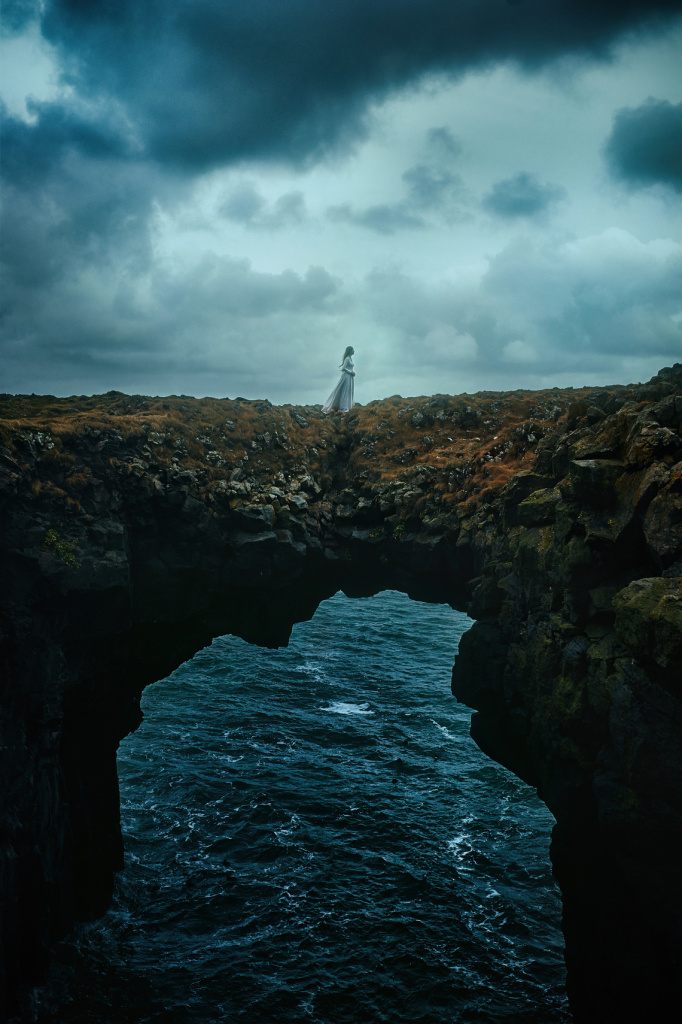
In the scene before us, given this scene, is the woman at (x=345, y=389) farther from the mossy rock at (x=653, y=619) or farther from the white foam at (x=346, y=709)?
the mossy rock at (x=653, y=619)

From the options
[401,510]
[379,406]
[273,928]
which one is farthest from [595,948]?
[379,406]

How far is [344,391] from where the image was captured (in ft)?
147

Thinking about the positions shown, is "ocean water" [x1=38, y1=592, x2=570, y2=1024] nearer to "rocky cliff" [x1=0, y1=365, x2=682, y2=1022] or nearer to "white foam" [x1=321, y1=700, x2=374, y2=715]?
"white foam" [x1=321, y1=700, x2=374, y2=715]

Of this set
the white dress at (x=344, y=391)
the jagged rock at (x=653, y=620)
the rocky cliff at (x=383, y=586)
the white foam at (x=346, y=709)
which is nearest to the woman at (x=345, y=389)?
the white dress at (x=344, y=391)

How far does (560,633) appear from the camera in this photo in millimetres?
19219

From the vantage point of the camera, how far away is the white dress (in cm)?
4462

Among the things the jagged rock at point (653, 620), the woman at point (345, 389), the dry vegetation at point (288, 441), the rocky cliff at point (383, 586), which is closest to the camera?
the jagged rock at point (653, 620)

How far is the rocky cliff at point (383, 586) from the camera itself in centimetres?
1625

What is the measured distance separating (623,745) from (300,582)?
64.6ft

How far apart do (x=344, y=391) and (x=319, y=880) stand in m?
31.1

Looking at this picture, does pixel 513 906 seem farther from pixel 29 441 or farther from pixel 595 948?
pixel 29 441

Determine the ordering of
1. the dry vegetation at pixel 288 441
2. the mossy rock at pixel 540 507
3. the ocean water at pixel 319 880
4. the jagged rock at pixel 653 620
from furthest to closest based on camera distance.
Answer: the dry vegetation at pixel 288 441, the ocean water at pixel 319 880, the mossy rock at pixel 540 507, the jagged rock at pixel 653 620

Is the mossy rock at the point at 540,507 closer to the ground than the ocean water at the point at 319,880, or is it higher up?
higher up

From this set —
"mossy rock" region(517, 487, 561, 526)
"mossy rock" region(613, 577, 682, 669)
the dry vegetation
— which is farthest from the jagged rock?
the dry vegetation
